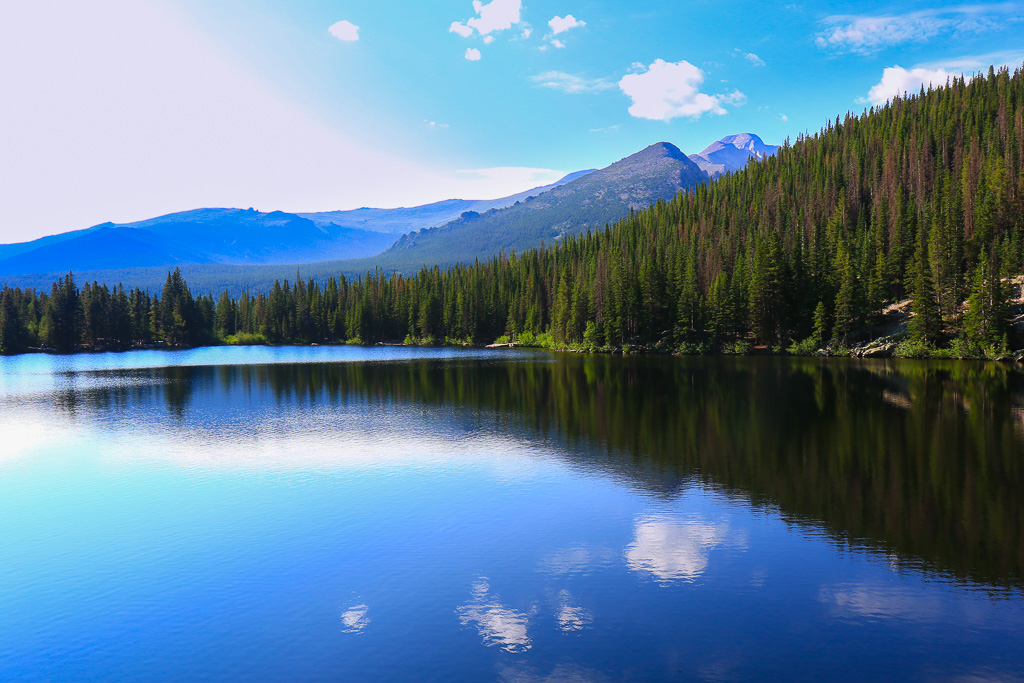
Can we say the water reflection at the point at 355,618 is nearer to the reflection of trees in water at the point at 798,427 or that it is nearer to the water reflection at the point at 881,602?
the water reflection at the point at 881,602

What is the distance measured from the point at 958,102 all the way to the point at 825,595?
552ft

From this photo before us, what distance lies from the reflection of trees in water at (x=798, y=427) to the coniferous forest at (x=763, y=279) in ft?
71.6

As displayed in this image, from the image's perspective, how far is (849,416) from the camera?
119 ft

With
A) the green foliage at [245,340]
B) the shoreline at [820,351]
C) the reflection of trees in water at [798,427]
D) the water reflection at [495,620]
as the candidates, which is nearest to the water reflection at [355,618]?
the water reflection at [495,620]

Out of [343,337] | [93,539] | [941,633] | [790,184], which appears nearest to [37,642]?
[93,539]

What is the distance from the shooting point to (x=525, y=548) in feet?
57.3

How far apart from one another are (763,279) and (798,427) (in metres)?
71.1

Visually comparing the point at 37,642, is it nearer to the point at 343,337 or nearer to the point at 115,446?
the point at 115,446

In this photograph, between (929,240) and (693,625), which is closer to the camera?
(693,625)

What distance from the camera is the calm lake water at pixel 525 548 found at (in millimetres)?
12008

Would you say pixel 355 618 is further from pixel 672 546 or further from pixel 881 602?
pixel 881 602

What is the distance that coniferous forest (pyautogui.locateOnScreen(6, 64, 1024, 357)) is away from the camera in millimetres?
82750

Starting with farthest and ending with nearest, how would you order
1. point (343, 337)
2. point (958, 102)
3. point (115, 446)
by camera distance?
point (343, 337)
point (958, 102)
point (115, 446)

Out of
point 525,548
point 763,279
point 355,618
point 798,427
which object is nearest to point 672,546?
point 525,548
